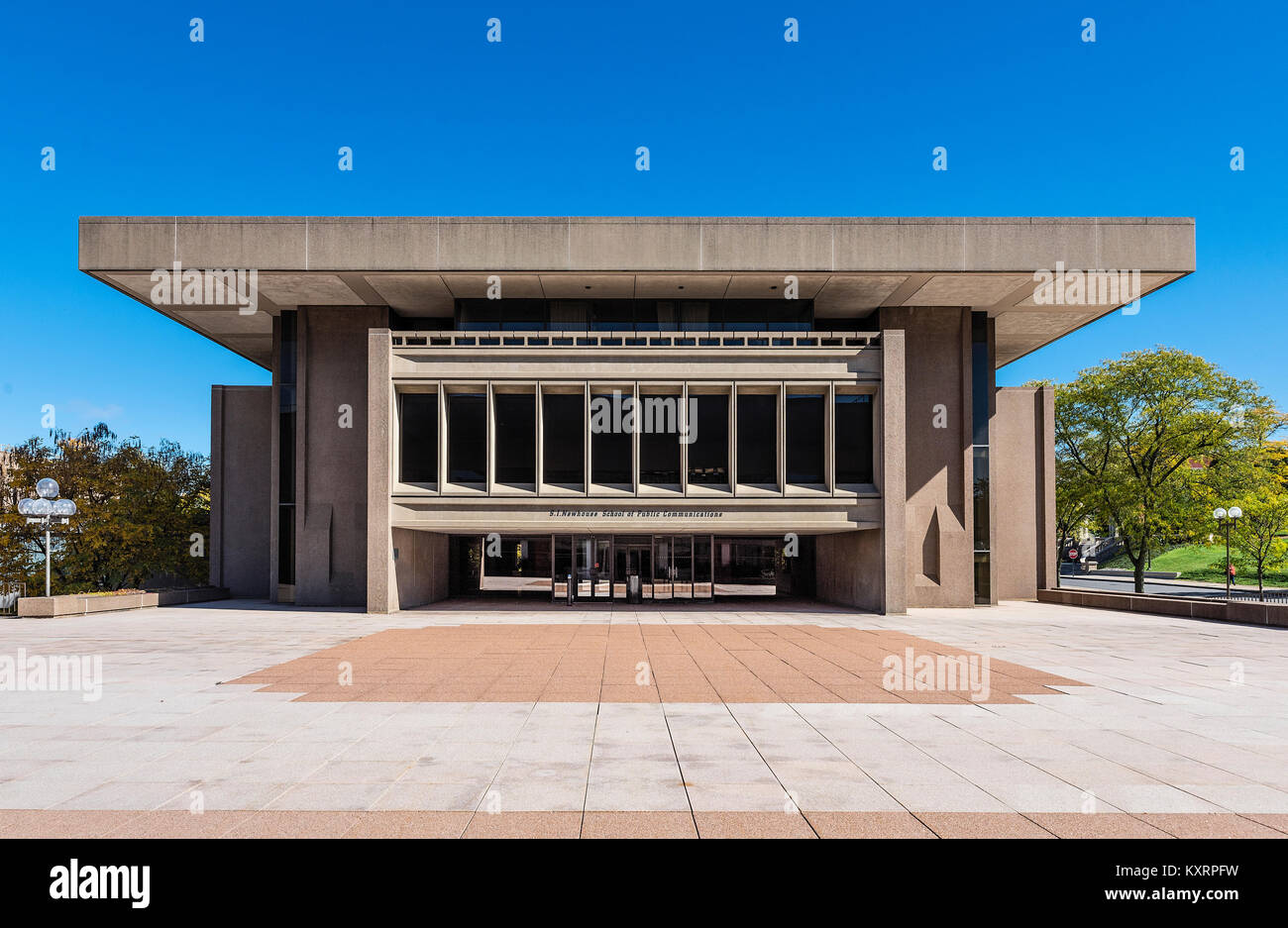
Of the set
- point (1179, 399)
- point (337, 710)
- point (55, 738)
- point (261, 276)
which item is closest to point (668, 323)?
point (261, 276)

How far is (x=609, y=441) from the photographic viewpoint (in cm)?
2681

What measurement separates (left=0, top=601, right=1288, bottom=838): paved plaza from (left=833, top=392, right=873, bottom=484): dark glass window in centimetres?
965

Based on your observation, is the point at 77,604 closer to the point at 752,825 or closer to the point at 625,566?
the point at 625,566

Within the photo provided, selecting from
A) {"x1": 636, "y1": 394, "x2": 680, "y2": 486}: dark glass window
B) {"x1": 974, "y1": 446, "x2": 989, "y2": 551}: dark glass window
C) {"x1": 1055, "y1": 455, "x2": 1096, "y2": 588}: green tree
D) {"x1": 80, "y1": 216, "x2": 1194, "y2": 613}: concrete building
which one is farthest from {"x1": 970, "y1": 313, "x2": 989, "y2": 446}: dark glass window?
{"x1": 1055, "y1": 455, "x2": 1096, "y2": 588}: green tree

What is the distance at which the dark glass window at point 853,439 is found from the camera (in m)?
26.9

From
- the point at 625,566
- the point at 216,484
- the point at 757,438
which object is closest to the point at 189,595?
the point at 216,484

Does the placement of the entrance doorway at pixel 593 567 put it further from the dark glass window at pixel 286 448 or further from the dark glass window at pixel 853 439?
the dark glass window at pixel 286 448

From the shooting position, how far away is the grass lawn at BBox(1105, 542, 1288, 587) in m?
61.3

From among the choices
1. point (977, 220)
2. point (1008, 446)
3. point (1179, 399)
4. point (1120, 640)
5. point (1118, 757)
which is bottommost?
point (1120, 640)

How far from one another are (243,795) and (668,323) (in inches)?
933

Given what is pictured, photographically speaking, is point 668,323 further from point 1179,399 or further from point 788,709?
point 1179,399

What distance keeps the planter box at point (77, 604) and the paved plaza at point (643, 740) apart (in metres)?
6.62

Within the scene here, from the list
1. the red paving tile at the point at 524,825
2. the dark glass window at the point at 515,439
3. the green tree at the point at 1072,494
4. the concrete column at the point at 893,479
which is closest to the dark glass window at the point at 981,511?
the concrete column at the point at 893,479

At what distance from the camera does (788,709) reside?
35.7 ft
